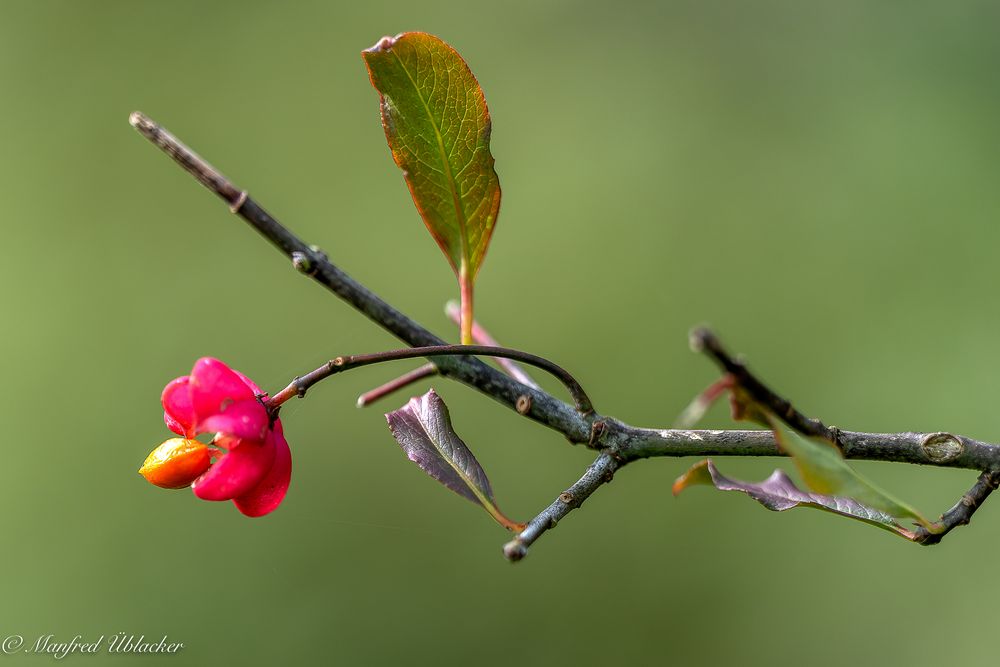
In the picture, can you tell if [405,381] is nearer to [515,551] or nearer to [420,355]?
[420,355]

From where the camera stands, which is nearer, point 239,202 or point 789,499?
point 239,202

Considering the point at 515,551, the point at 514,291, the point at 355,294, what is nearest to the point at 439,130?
the point at 355,294

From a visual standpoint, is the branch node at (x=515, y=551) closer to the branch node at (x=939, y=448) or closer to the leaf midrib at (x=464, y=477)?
the leaf midrib at (x=464, y=477)

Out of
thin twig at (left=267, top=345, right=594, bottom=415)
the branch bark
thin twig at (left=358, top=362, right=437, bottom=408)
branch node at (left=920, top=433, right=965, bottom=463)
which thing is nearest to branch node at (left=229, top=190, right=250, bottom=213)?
the branch bark

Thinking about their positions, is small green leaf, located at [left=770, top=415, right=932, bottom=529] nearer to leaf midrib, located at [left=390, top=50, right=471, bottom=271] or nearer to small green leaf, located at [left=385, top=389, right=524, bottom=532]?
small green leaf, located at [left=385, top=389, right=524, bottom=532]

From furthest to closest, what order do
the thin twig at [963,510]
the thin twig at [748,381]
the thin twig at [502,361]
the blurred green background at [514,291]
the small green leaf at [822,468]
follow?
the blurred green background at [514,291] → the thin twig at [502,361] → the thin twig at [963,510] → the small green leaf at [822,468] → the thin twig at [748,381]

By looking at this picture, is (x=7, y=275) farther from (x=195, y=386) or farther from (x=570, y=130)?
(x=195, y=386)

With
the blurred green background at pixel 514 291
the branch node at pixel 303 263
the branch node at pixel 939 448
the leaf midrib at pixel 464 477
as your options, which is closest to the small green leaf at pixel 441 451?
the leaf midrib at pixel 464 477
